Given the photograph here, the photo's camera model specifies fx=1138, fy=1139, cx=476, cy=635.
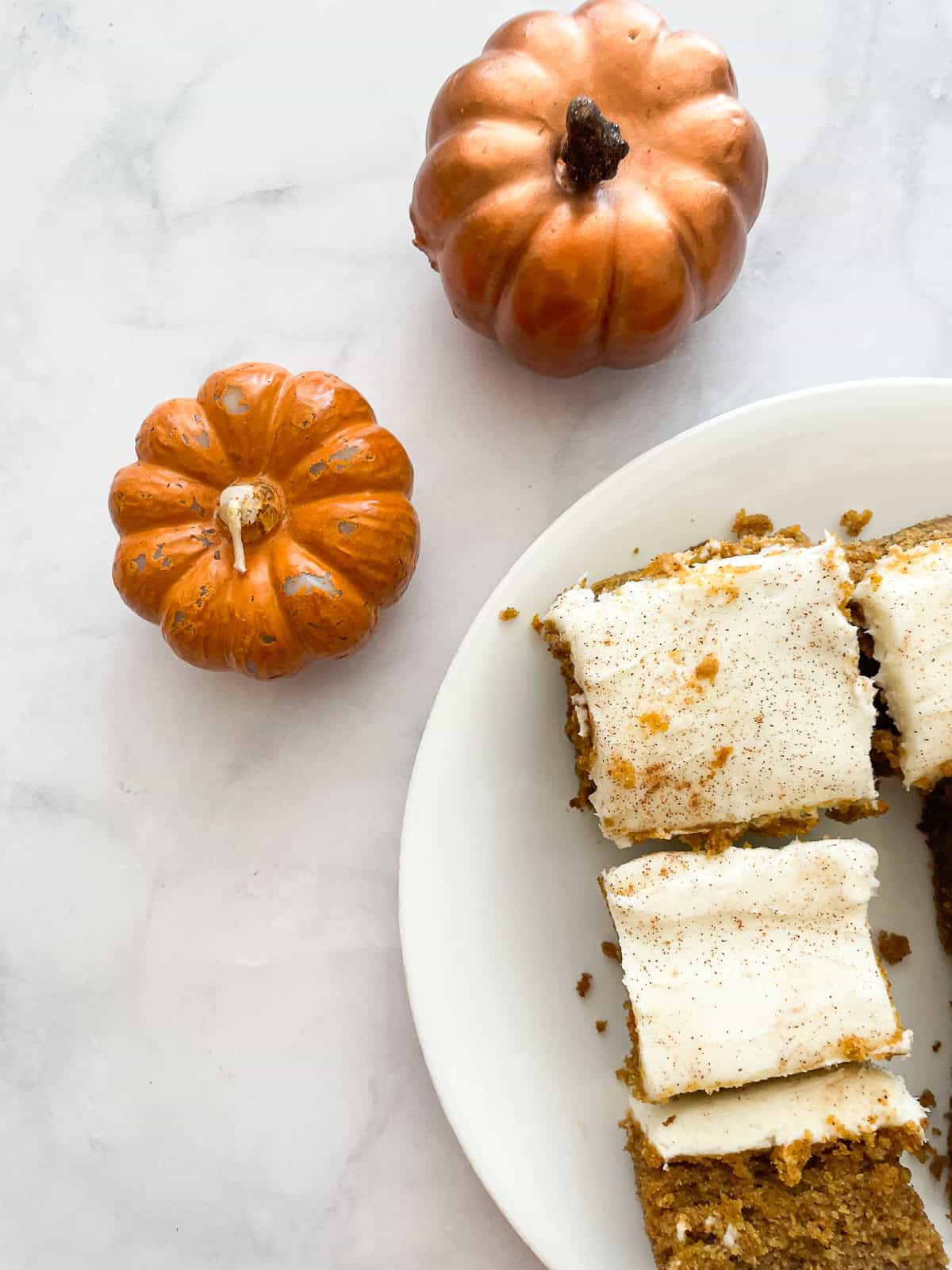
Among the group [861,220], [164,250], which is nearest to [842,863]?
[861,220]

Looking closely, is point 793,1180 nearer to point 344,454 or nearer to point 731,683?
point 731,683

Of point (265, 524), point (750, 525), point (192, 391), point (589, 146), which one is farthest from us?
point (192, 391)

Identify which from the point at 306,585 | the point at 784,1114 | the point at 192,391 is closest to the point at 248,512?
the point at 306,585

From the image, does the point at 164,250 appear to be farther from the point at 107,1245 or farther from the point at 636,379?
the point at 107,1245

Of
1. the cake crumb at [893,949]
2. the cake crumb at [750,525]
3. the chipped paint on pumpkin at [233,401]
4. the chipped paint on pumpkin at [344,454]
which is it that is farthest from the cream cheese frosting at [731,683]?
the chipped paint on pumpkin at [233,401]

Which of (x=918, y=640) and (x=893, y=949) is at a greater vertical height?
(x=918, y=640)

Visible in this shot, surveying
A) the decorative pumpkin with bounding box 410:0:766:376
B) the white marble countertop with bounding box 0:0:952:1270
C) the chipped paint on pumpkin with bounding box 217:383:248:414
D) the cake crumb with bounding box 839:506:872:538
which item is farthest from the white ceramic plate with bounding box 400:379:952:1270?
the chipped paint on pumpkin with bounding box 217:383:248:414

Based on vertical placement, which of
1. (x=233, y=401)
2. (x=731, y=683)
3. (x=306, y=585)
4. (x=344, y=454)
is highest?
(x=233, y=401)

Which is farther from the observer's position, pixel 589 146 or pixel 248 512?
pixel 248 512

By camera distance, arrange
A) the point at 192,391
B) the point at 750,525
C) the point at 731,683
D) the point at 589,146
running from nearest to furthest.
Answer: the point at 589,146
the point at 731,683
the point at 750,525
the point at 192,391
